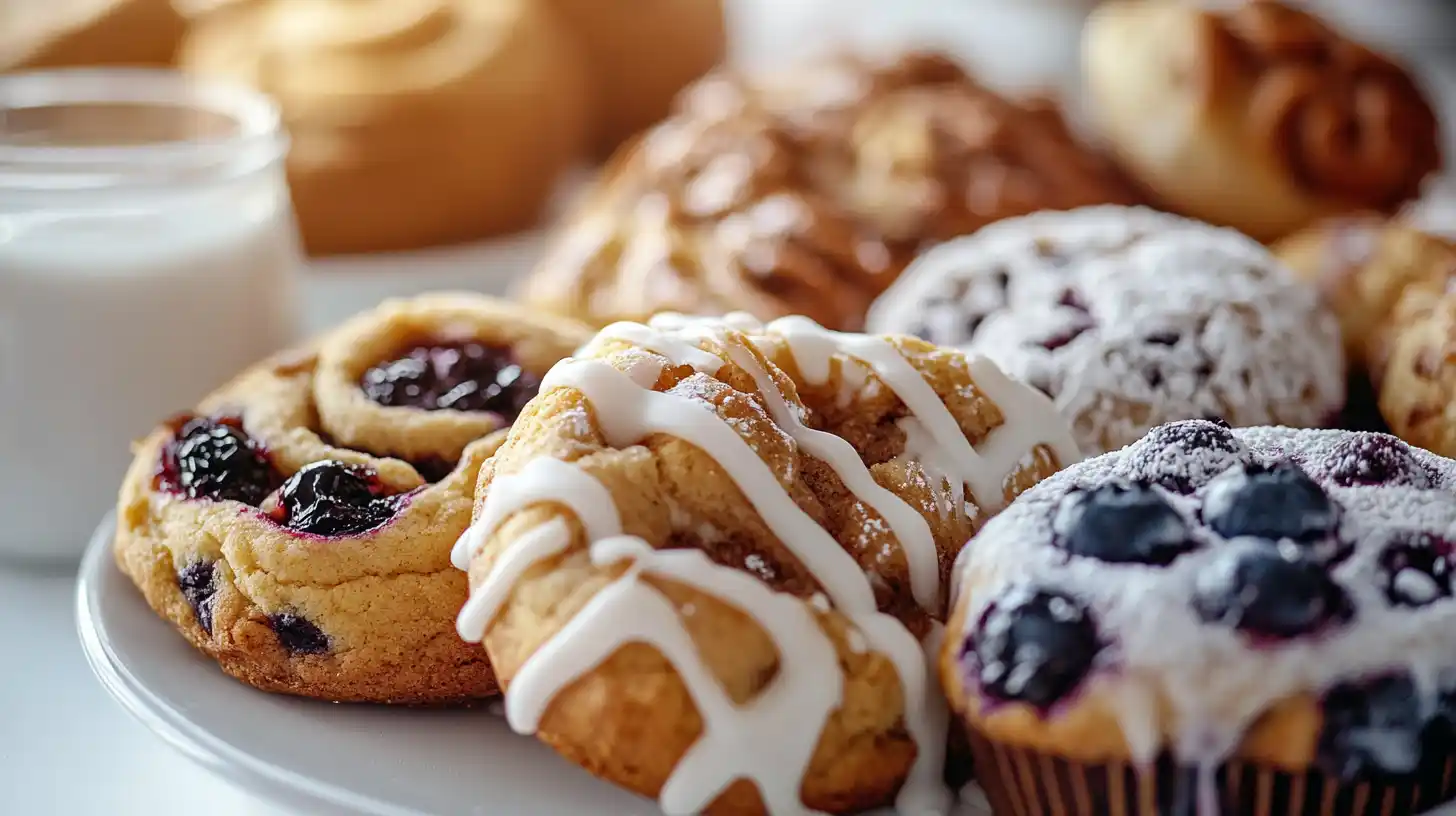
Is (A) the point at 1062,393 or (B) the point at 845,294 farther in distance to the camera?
(B) the point at 845,294

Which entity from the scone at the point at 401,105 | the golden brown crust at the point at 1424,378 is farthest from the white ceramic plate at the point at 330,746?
the scone at the point at 401,105

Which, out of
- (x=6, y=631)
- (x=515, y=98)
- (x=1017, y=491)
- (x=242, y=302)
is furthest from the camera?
(x=515, y=98)

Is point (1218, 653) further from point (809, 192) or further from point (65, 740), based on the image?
point (809, 192)

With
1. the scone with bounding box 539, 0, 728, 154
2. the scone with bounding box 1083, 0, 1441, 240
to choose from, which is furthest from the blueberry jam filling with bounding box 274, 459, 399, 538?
the scone with bounding box 539, 0, 728, 154

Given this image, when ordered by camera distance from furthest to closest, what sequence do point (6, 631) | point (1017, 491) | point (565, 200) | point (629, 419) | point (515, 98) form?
point (565, 200), point (515, 98), point (6, 631), point (1017, 491), point (629, 419)

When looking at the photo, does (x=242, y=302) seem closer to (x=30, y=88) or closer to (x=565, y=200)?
(x=30, y=88)

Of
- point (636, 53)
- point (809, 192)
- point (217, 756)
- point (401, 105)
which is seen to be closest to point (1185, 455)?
point (217, 756)

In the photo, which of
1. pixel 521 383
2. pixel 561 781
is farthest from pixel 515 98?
pixel 561 781

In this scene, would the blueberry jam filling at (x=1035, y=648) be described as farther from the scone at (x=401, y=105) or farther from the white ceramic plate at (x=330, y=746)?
the scone at (x=401, y=105)
